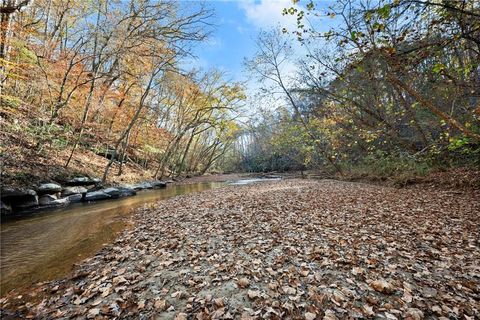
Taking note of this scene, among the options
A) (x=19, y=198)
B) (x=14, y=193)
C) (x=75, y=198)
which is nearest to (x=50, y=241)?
(x=14, y=193)

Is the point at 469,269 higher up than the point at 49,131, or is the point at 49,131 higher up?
the point at 49,131

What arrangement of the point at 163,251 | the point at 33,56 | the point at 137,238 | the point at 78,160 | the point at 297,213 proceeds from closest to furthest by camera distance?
the point at 163,251 → the point at 137,238 → the point at 297,213 → the point at 33,56 → the point at 78,160

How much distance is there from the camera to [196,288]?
11.7ft

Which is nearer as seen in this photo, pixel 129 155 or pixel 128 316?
pixel 128 316

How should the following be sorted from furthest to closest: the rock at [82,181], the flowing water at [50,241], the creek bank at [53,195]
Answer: the rock at [82,181] → the creek bank at [53,195] → the flowing water at [50,241]

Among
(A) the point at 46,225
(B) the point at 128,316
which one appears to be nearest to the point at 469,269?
(B) the point at 128,316

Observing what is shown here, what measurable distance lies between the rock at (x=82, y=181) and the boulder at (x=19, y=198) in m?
2.37

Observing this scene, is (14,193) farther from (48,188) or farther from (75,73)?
(75,73)

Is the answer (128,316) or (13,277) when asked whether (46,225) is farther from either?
(128,316)

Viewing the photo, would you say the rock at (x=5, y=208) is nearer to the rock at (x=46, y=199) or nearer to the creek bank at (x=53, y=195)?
the creek bank at (x=53, y=195)

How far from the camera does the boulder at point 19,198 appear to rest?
8.77 meters

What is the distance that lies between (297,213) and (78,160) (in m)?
14.6

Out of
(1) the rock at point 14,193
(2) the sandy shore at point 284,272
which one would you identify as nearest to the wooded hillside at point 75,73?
(1) the rock at point 14,193

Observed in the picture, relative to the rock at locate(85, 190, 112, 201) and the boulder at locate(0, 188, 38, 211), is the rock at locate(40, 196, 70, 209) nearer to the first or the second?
the boulder at locate(0, 188, 38, 211)
